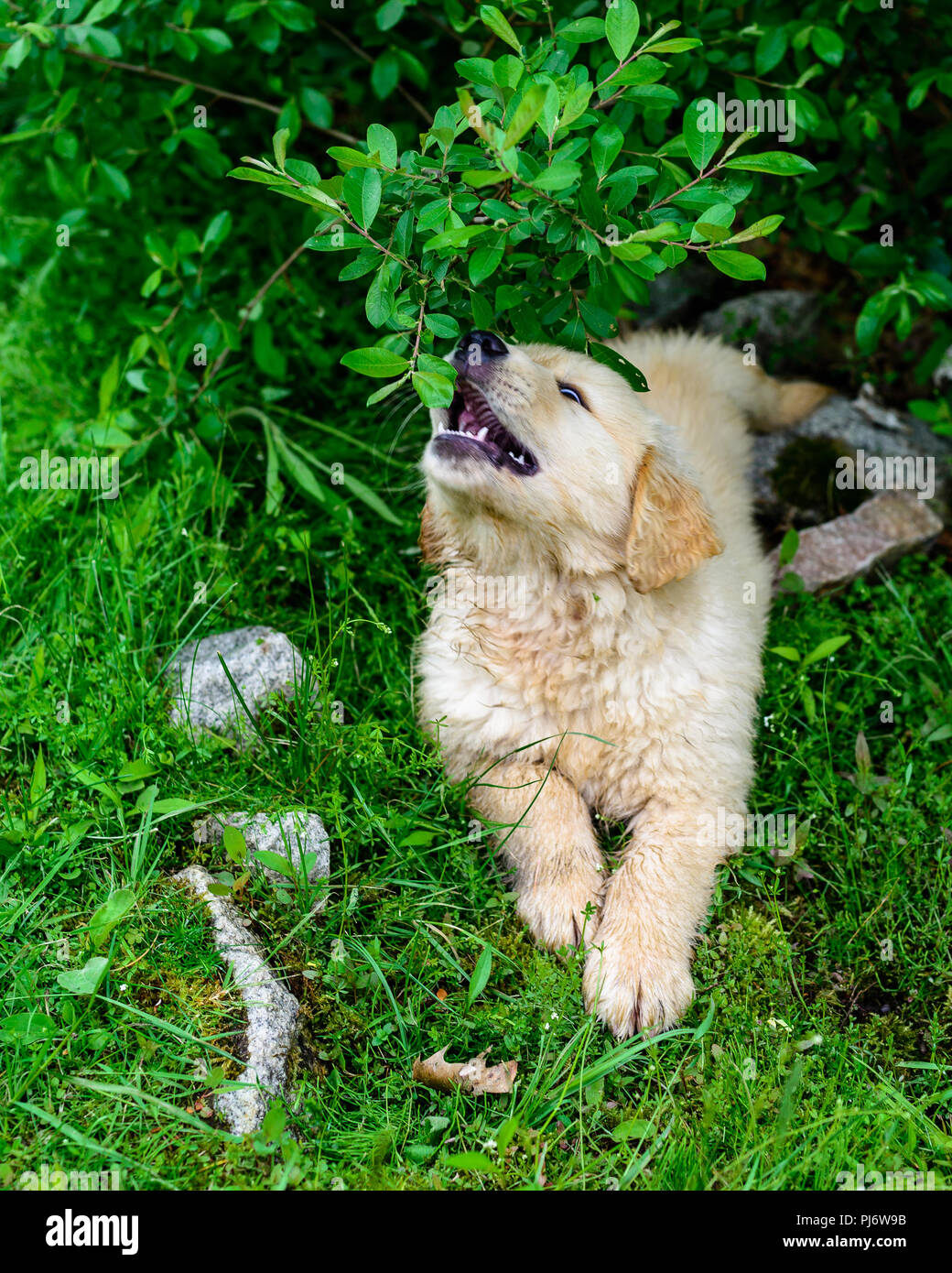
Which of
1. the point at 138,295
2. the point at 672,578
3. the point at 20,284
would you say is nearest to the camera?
the point at 672,578

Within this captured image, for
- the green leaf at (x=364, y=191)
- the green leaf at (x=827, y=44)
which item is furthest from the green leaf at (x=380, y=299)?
the green leaf at (x=827, y=44)

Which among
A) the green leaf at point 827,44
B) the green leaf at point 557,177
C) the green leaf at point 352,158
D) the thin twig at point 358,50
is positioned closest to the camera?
the green leaf at point 557,177

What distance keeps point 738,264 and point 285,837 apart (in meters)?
1.69

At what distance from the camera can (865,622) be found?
3.40 meters

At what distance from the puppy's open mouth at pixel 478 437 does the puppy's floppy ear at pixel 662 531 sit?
291 mm

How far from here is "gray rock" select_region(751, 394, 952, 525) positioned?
398cm

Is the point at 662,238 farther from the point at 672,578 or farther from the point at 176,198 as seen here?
the point at 176,198

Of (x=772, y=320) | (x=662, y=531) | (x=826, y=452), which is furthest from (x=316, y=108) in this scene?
Result: (x=826, y=452)

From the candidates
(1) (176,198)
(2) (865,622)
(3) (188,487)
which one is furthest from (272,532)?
(2) (865,622)

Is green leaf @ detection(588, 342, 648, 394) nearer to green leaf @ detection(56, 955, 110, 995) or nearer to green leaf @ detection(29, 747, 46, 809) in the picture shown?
green leaf @ detection(29, 747, 46, 809)

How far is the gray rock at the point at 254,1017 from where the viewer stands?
2068 millimetres

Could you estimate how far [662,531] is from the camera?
253 cm

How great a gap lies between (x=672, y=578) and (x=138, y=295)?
276 centimetres

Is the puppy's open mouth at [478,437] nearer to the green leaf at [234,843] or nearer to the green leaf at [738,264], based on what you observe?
the green leaf at [738,264]
